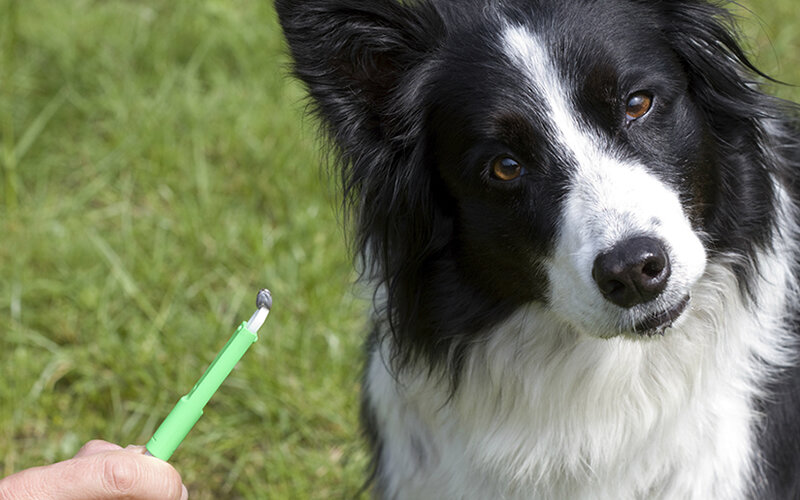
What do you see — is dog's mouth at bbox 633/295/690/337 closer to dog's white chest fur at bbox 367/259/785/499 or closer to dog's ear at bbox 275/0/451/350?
dog's white chest fur at bbox 367/259/785/499

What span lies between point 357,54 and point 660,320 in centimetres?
105

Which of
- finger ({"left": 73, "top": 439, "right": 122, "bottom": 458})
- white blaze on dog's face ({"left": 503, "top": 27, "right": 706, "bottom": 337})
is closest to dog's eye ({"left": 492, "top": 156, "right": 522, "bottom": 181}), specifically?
white blaze on dog's face ({"left": 503, "top": 27, "right": 706, "bottom": 337})

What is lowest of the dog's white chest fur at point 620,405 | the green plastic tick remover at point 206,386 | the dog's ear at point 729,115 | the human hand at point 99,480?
the dog's white chest fur at point 620,405

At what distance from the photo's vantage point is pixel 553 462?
2.67m

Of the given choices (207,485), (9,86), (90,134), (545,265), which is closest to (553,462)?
(545,265)

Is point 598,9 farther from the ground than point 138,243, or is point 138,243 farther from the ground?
point 598,9

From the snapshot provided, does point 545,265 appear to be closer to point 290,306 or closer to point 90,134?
point 290,306

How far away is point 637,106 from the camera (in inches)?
94.5

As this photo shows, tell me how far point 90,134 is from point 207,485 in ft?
7.98

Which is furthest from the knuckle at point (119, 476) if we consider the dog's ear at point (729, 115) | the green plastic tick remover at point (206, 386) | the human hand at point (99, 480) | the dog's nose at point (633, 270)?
the dog's ear at point (729, 115)

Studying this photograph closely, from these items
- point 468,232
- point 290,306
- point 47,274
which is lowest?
point 47,274

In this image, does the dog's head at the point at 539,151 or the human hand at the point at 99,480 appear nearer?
the human hand at the point at 99,480

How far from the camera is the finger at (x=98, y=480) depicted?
5.36ft

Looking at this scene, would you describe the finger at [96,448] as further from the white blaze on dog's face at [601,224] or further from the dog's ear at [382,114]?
the white blaze on dog's face at [601,224]
